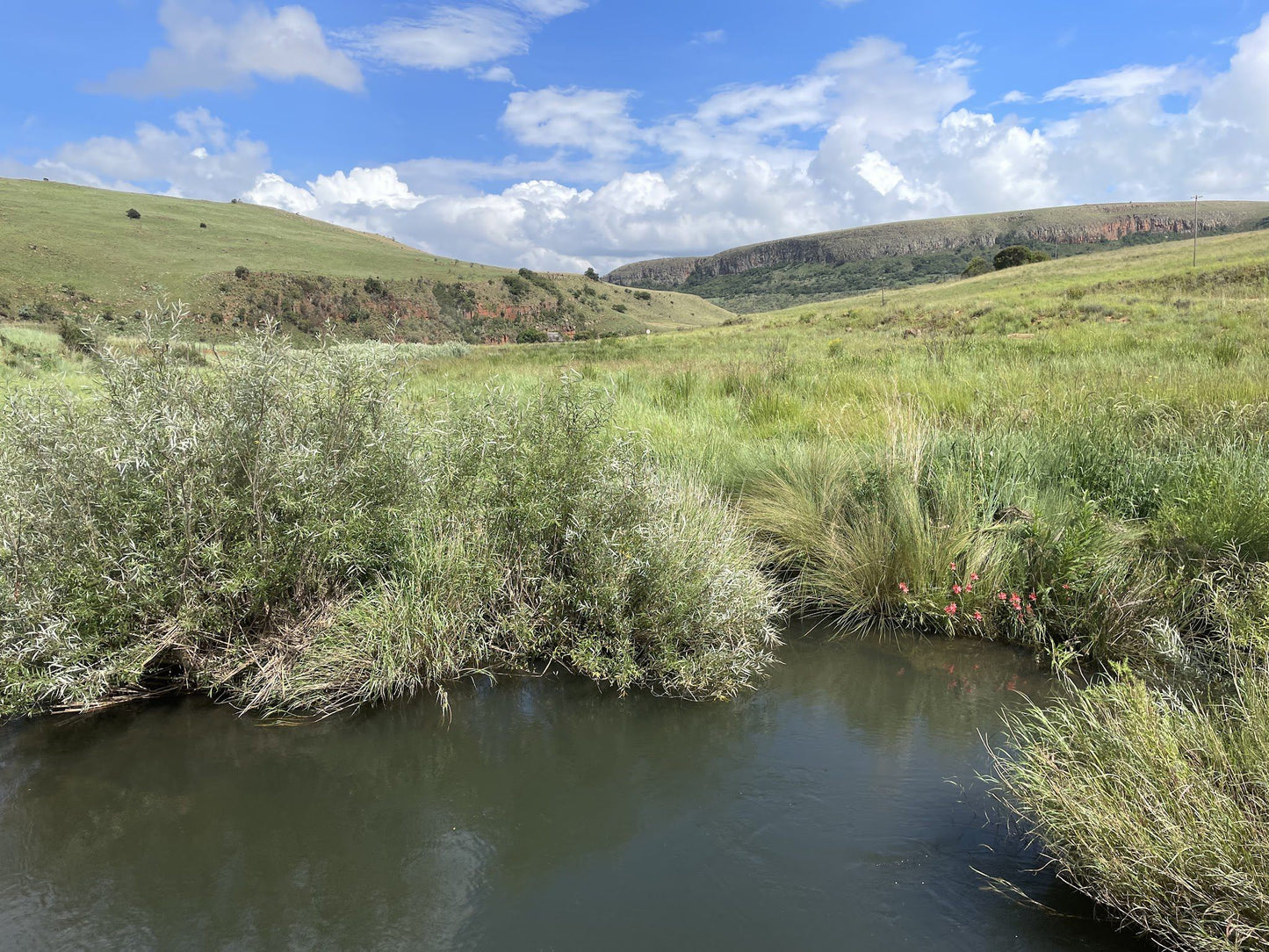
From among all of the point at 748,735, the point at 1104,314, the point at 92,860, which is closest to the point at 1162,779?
the point at 748,735

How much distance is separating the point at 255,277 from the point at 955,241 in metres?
159

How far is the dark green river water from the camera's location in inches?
115

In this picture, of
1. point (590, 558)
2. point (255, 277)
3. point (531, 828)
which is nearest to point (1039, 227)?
point (255, 277)

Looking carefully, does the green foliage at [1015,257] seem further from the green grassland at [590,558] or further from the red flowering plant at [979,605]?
the red flowering plant at [979,605]

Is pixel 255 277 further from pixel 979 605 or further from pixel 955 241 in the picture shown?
pixel 955 241

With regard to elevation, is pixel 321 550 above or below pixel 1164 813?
above

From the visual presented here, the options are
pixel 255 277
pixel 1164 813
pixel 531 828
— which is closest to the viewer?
pixel 1164 813

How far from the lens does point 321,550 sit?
480 cm

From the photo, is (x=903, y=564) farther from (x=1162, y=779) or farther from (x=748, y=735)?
(x=1162, y=779)

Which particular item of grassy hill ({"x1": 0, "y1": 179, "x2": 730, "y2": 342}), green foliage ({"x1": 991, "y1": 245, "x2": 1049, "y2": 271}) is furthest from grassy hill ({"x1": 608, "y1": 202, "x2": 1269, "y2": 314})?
green foliage ({"x1": 991, "y1": 245, "x2": 1049, "y2": 271})

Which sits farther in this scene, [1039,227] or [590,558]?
[1039,227]

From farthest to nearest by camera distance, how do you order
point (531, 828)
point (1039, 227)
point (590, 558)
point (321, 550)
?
point (1039, 227)
point (590, 558)
point (321, 550)
point (531, 828)

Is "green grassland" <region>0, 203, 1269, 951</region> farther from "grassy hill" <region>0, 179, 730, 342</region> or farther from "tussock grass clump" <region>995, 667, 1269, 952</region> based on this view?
"grassy hill" <region>0, 179, 730, 342</region>

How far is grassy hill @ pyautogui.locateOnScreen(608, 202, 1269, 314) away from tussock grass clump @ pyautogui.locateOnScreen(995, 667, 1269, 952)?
139 metres
